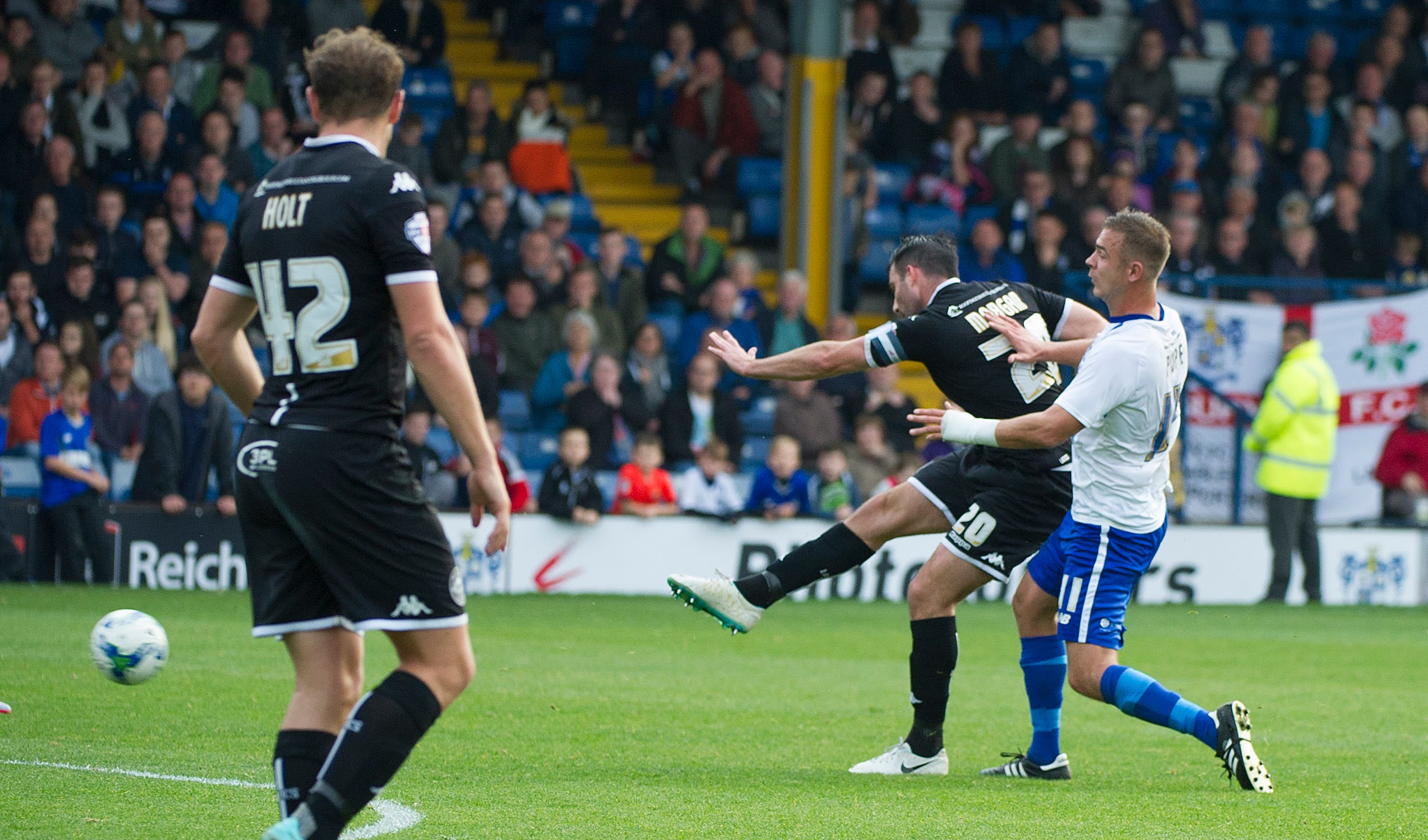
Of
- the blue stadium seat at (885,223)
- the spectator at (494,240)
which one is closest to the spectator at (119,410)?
the spectator at (494,240)

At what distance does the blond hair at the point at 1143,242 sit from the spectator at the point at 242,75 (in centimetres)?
1163

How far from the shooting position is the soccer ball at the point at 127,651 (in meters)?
5.95

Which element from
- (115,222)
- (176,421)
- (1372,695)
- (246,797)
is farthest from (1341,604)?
(246,797)

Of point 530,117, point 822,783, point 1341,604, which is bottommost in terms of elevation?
point 1341,604

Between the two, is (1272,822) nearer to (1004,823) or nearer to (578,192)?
(1004,823)

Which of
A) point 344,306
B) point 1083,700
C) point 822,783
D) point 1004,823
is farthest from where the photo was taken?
point 1083,700

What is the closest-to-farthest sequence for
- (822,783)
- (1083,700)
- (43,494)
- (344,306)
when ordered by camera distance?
1. (344,306)
2. (822,783)
3. (1083,700)
4. (43,494)

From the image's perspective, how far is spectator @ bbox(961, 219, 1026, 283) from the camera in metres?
17.5

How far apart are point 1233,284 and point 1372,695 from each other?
26.5 ft

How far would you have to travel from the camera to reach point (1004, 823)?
596cm

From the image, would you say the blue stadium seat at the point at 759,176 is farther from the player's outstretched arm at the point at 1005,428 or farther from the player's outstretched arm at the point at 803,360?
the player's outstretched arm at the point at 1005,428

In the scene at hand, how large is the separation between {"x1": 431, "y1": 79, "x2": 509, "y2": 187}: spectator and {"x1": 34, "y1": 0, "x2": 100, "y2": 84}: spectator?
3230 millimetres

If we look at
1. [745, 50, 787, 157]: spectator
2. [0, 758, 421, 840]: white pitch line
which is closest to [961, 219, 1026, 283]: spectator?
[745, 50, 787, 157]: spectator

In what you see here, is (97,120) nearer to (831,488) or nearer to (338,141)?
(831,488)
